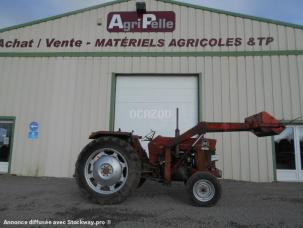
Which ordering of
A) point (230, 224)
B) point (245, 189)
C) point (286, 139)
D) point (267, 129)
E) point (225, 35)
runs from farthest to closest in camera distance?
point (225, 35), point (286, 139), point (245, 189), point (267, 129), point (230, 224)

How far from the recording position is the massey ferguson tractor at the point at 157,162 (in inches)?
217

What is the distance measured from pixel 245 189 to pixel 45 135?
6877mm

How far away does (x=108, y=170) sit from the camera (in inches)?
219

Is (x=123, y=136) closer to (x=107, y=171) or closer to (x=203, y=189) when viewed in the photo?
(x=107, y=171)

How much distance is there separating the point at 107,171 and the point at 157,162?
1135 mm

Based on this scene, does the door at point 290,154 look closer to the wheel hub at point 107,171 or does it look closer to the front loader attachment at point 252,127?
the front loader attachment at point 252,127

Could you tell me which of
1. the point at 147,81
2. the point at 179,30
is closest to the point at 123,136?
the point at 147,81

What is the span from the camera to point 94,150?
5785 mm

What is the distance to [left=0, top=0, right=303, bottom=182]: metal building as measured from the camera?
1007 centimetres

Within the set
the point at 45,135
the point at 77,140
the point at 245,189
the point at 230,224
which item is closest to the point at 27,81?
the point at 45,135

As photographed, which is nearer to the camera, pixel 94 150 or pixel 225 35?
pixel 94 150

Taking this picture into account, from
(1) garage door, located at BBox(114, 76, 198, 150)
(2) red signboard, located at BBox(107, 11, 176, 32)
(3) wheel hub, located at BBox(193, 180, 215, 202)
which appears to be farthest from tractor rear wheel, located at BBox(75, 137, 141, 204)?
(2) red signboard, located at BBox(107, 11, 176, 32)

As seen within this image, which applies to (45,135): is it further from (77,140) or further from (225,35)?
(225,35)

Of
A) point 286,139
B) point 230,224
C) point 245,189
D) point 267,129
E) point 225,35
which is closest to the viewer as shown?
point 230,224
